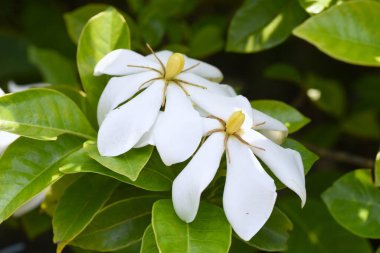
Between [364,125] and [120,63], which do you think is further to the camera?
[364,125]

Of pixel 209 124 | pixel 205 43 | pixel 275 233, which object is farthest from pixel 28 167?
pixel 205 43

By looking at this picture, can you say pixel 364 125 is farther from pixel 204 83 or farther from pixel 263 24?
pixel 204 83

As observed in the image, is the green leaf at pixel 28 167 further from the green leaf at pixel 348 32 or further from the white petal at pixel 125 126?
the green leaf at pixel 348 32

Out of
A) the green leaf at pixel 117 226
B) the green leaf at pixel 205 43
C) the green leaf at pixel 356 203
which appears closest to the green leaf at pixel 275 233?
the green leaf at pixel 356 203

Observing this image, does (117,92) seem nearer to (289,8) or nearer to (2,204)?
(2,204)

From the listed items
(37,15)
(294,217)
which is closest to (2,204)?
(294,217)

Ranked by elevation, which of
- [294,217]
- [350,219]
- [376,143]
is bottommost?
[376,143]

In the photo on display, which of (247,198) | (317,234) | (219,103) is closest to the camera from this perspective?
(247,198)
